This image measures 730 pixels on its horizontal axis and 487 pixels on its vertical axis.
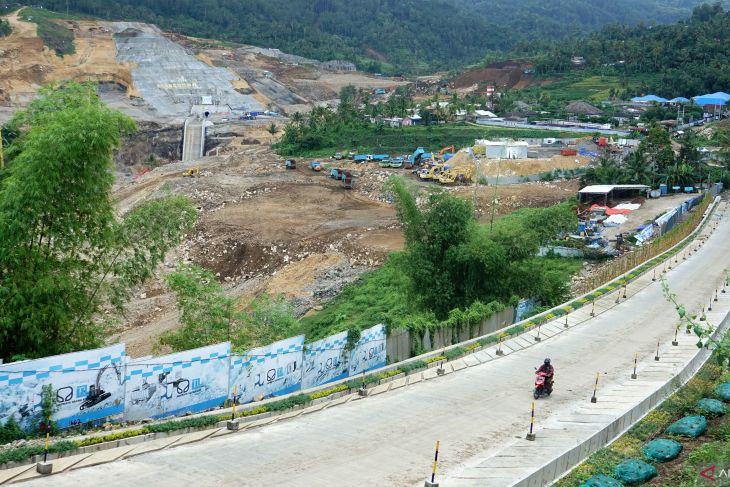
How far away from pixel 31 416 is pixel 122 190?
6005 centimetres

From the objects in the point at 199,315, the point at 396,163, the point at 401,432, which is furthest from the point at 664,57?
the point at 401,432

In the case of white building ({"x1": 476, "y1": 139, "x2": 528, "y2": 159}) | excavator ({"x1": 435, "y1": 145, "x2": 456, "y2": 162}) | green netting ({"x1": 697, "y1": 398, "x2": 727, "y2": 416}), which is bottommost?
green netting ({"x1": 697, "y1": 398, "x2": 727, "y2": 416})

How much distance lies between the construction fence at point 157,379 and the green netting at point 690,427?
7.83 m

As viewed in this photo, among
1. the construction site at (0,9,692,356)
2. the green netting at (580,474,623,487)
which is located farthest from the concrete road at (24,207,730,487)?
the construction site at (0,9,692,356)

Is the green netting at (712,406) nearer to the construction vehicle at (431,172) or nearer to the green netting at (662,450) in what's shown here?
the green netting at (662,450)

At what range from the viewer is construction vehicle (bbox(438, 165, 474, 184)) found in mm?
68750

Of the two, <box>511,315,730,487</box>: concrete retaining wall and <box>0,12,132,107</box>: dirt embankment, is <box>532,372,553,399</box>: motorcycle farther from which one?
<box>0,12,132,107</box>: dirt embankment

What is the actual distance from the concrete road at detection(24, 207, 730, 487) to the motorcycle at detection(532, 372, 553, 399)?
274 millimetres

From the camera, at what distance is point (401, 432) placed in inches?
673

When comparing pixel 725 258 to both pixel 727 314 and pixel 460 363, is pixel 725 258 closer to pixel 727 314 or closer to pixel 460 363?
pixel 727 314

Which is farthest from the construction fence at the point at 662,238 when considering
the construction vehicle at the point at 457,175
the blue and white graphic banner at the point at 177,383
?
the construction vehicle at the point at 457,175

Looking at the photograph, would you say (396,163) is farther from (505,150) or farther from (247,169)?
(247,169)

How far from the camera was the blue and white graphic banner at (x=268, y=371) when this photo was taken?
58.7 ft

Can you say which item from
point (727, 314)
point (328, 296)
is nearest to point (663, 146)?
point (328, 296)
